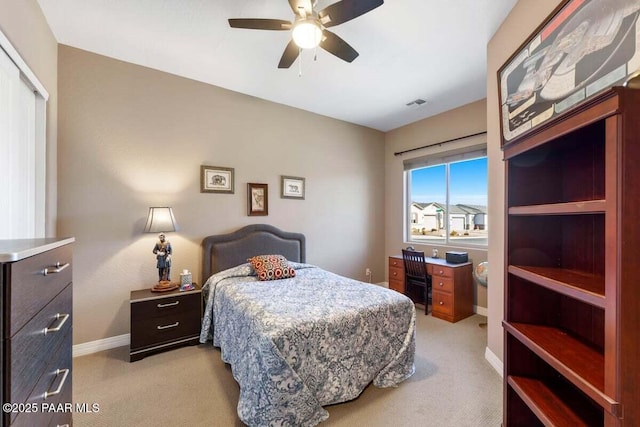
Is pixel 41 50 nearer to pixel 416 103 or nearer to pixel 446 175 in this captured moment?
pixel 416 103

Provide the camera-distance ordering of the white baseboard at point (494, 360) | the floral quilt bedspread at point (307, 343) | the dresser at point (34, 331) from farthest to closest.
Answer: the white baseboard at point (494, 360), the floral quilt bedspread at point (307, 343), the dresser at point (34, 331)

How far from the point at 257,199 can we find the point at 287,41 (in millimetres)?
1925

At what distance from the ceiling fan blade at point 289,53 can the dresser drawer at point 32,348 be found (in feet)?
7.02

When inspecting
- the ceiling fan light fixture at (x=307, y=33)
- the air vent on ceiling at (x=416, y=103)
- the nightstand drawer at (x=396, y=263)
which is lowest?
the nightstand drawer at (x=396, y=263)

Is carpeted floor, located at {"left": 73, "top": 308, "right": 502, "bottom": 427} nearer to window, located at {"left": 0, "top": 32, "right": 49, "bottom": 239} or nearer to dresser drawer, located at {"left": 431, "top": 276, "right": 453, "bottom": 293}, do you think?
dresser drawer, located at {"left": 431, "top": 276, "right": 453, "bottom": 293}

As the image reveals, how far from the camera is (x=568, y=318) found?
131 centimetres

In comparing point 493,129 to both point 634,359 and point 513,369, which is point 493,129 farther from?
point 634,359

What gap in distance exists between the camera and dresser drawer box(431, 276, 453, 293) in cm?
350

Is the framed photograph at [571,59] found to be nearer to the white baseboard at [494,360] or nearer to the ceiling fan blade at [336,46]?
the ceiling fan blade at [336,46]

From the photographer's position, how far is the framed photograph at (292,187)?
392cm

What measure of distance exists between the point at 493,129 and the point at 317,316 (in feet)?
7.52

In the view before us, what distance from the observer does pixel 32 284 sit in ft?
2.70

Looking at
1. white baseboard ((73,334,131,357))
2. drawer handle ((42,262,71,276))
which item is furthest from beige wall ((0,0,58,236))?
drawer handle ((42,262,71,276))

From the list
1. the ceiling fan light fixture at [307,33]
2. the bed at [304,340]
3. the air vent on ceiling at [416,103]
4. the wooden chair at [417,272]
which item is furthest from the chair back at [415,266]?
the ceiling fan light fixture at [307,33]
